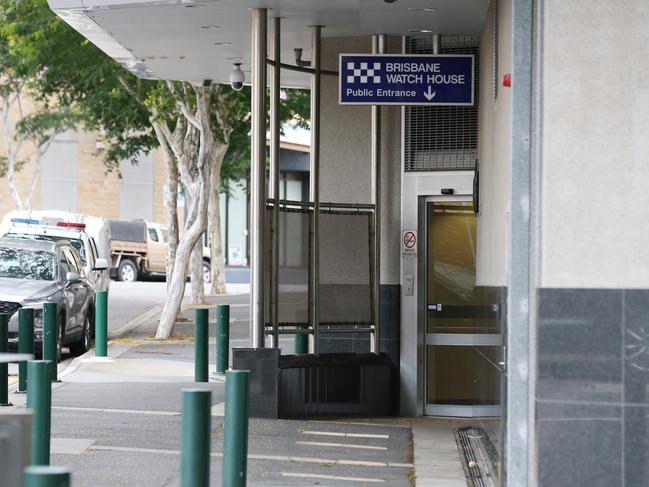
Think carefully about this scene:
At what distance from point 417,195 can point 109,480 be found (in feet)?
18.5

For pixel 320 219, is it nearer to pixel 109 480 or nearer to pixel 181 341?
pixel 109 480

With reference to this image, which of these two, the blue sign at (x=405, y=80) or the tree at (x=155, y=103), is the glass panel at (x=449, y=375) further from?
the tree at (x=155, y=103)

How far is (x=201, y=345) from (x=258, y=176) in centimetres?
367

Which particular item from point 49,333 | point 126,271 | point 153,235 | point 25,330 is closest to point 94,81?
point 49,333

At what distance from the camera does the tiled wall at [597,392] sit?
6.47 metres

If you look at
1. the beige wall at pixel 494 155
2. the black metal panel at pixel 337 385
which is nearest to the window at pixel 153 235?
the black metal panel at pixel 337 385

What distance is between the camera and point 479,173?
445 inches

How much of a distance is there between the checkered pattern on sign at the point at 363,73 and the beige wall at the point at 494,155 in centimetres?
104

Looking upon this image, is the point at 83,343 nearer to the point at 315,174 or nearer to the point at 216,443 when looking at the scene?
the point at 315,174

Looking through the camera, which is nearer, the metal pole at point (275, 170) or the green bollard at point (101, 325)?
the metal pole at point (275, 170)

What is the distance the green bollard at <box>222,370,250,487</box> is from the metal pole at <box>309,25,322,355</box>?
544 cm

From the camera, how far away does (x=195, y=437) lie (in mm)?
6082

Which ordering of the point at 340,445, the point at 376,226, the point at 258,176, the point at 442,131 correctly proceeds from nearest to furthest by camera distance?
the point at 340,445 → the point at 258,176 → the point at 442,131 → the point at 376,226

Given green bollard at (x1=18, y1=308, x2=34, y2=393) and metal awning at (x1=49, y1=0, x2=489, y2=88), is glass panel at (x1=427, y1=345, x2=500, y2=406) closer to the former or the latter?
metal awning at (x1=49, y1=0, x2=489, y2=88)
